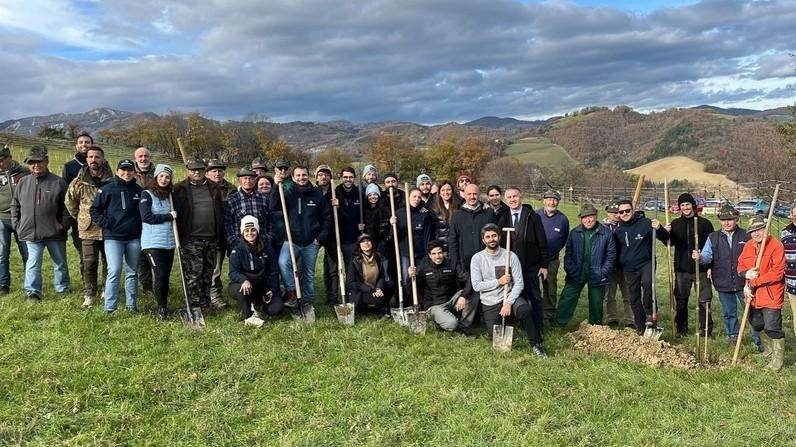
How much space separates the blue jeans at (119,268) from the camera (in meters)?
6.56

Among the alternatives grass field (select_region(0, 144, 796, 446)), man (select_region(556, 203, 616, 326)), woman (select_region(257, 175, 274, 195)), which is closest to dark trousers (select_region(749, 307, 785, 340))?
grass field (select_region(0, 144, 796, 446))

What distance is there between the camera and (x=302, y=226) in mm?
7746

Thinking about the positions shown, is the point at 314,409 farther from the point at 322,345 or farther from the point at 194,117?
the point at 194,117

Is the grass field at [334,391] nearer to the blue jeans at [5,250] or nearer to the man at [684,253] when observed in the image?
the blue jeans at [5,250]

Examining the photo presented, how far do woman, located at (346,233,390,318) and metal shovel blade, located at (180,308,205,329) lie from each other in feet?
6.60

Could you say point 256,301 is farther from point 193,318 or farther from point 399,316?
point 399,316

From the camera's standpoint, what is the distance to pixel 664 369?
6.14m

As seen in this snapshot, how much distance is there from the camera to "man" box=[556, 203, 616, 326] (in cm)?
786

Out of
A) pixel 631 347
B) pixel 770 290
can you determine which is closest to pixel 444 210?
pixel 631 347

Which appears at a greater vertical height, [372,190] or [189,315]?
[372,190]

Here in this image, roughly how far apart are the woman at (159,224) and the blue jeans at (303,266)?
1.54 m

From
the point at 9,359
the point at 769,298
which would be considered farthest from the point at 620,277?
the point at 9,359

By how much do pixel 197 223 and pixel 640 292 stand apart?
6.22 m

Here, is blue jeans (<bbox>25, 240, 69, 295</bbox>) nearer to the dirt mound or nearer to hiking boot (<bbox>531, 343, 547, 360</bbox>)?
hiking boot (<bbox>531, 343, 547, 360</bbox>)
